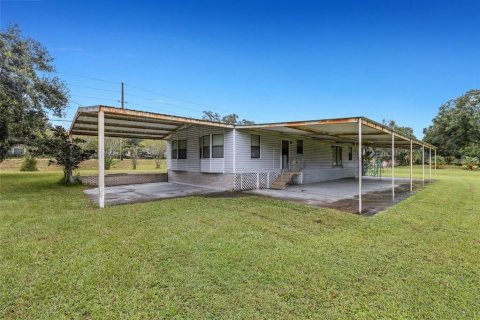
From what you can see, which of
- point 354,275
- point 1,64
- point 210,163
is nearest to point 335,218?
point 354,275

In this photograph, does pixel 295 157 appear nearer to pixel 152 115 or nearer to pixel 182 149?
pixel 182 149

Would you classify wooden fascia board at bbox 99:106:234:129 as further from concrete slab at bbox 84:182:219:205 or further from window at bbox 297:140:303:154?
window at bbox 297:140:303:154

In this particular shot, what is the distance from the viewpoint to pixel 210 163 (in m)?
11.7

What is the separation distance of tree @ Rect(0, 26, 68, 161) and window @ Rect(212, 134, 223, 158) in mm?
8776

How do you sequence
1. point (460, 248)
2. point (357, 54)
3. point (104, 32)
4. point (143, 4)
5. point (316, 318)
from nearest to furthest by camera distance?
1. point (316, 318)
2. point (460, 248)
3. point (143, 4)
4. point (104, 32)
5. point (357, 54)

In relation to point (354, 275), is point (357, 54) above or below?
above

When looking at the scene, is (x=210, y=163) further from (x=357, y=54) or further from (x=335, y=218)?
(x=357, y=54)

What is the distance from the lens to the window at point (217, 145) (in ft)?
37.6

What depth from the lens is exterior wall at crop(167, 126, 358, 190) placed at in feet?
36.6

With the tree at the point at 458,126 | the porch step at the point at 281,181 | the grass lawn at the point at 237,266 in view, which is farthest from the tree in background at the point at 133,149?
the tree at the point at 458,126

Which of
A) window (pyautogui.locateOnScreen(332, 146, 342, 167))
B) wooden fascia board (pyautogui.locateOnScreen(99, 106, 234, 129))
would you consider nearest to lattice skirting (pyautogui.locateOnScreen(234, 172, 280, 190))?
wooden fascia board (pyautogui.locateOnScreen(99, 106, 234, 129))

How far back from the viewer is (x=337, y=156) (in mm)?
18359

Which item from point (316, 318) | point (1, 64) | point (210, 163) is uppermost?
point (1, 64)

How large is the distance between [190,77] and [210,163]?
56.8ft
